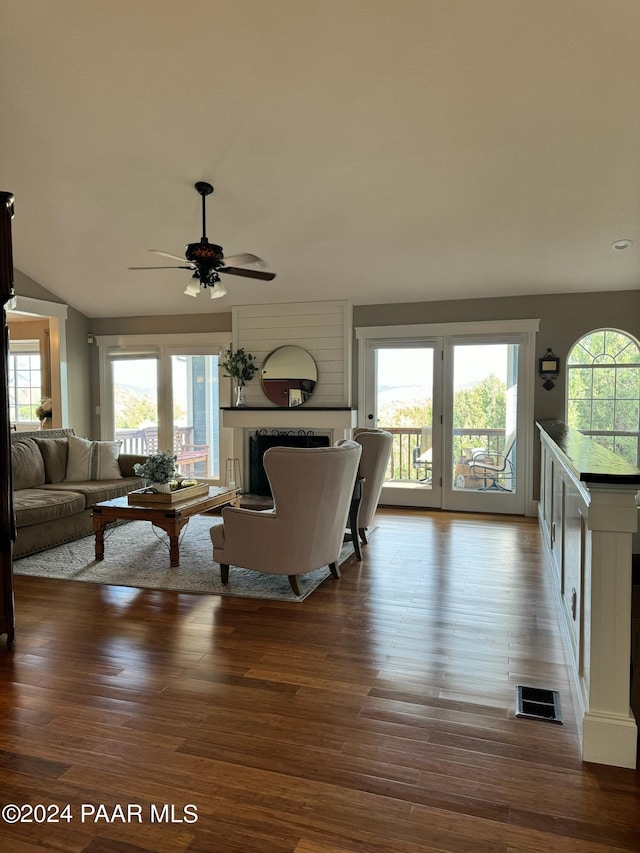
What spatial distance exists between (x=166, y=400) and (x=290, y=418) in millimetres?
1969

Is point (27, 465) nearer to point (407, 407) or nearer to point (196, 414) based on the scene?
point (196, 414)

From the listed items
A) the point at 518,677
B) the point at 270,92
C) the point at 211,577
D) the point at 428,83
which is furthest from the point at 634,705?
the point at 270,92

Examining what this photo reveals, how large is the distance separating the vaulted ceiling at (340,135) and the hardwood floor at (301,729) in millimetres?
3162

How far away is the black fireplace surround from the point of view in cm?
716

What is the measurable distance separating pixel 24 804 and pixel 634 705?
242 centimetres

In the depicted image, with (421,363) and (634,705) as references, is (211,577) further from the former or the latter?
(421,363)

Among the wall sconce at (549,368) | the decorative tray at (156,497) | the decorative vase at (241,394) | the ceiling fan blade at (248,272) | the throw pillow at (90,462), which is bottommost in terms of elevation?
the decorative tray at (156,497)

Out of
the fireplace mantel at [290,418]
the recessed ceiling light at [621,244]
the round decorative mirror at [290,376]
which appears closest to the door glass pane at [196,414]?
the fireplace mantel at [290,418]

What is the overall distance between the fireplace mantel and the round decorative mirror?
152 mm

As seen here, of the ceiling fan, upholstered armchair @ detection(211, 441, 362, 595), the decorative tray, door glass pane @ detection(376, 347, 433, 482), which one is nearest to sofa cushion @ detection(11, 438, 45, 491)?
the decorative tray

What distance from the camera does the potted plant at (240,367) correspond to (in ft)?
23.8

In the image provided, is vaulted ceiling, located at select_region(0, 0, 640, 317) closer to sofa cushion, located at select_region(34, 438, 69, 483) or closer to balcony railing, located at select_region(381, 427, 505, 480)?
balcony railing, located at select_region(381, 427, 505, 480)

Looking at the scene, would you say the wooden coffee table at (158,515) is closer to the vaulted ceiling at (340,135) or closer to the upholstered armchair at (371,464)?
the upholstered armchair at (371,464)

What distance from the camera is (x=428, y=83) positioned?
353cm
